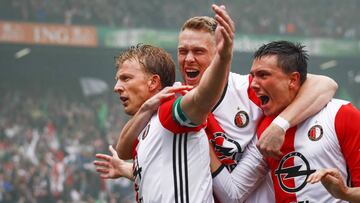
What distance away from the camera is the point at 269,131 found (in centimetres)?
383

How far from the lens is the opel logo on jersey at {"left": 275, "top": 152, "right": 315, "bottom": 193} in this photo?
3915mm

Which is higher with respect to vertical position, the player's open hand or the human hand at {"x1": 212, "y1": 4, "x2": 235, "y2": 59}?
the human hand at {"x1": 212, "y1": 4, "x2": 235, "y2": 59}

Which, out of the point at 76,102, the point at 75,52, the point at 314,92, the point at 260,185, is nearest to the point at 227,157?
A: the point at 260,185

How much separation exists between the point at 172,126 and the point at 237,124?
64 cm

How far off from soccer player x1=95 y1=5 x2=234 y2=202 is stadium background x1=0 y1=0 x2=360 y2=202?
54.7 ft

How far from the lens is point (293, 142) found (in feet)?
13.0

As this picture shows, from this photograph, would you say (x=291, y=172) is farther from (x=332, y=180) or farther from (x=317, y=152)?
(x=332, y=180)

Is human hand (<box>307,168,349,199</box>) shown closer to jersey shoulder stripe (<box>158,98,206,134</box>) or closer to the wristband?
the wristband

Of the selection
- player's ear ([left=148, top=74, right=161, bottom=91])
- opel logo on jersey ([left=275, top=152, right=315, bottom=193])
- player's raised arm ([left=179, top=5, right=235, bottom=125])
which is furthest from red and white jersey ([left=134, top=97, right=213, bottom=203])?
opel logo on jersey ([left=275, top=152, right=315, bottom=193])

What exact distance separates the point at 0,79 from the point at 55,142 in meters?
5.68

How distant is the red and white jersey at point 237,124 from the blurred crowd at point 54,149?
1652 centimetres

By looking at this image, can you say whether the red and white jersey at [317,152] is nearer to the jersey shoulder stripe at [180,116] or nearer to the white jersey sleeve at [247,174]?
the white jersey sleeve at [247,174]

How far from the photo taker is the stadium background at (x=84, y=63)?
70.1 ft

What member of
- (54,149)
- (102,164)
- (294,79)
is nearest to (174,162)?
(294,79)
